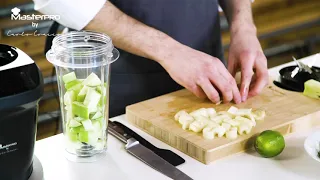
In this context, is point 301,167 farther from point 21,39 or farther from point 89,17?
point 21,39

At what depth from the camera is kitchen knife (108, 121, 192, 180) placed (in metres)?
1.11

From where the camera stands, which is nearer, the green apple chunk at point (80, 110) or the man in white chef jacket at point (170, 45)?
the green apple chunk at point (80, 110)

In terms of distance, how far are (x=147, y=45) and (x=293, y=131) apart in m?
0.41

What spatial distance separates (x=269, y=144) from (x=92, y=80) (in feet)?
1.21

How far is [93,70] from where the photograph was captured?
1156 mm

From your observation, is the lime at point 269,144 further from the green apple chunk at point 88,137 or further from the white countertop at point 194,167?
the green apple chunk at point 88,137

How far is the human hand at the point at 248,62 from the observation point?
143 centimetres

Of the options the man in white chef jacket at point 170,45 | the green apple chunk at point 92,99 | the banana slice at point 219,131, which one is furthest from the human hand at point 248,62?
the green apple chunk at point 92,99

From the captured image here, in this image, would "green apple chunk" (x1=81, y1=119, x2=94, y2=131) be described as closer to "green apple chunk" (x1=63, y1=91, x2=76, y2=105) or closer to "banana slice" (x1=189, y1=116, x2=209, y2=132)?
"green apple chunk" (x1=63, y1=91, x2=76, y2=105)

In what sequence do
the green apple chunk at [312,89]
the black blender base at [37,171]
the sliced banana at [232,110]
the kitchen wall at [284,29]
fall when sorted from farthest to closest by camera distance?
the kitchen wall at [284,29], the green apple chunk at [312,89], the sliced banana at [232,110], the black blender base at [37,171]

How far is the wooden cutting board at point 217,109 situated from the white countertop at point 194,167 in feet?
0.08

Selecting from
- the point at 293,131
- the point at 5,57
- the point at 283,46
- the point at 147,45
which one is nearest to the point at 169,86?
the point at 147,45

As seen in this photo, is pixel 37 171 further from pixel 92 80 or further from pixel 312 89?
pixel 312 89

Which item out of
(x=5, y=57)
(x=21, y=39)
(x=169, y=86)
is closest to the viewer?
(x=5, y=57)
